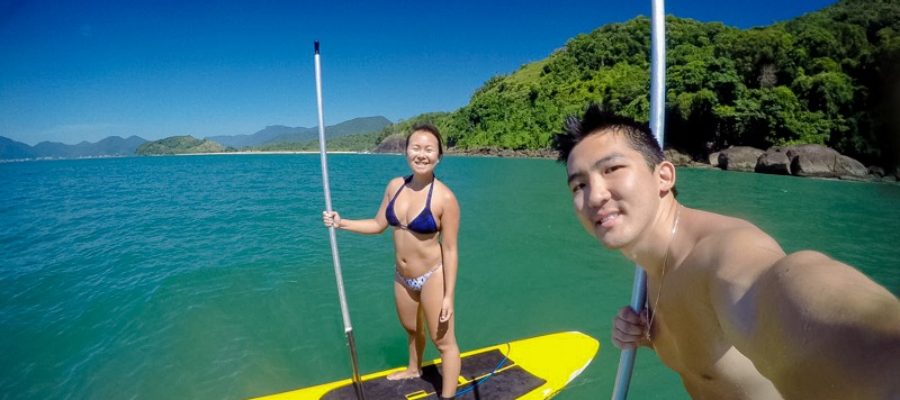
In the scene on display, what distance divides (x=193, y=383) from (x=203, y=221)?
14.1 metres

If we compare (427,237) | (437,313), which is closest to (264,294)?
(437,313)

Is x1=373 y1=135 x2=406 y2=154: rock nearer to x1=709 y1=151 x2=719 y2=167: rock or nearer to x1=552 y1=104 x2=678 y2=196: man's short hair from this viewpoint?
x1=709 y1=151 x2=719 y2=167: rock

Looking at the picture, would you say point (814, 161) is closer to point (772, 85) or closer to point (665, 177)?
point (772, 85)

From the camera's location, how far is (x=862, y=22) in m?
33.4

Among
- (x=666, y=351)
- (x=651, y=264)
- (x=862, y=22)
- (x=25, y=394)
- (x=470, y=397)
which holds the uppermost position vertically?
(x=862, y=22)

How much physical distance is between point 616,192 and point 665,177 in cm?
28

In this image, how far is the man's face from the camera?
61.3 inches

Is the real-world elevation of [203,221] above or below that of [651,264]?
below

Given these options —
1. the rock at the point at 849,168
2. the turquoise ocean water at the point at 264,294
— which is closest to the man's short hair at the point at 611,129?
the turquoise ocean water at the point at 264,294

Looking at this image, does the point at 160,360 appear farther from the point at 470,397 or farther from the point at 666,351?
the point at 666,351

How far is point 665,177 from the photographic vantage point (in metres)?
1.69

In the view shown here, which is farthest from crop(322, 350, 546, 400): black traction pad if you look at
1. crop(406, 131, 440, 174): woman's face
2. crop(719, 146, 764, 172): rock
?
crop(719, 146, 764, 172): rock

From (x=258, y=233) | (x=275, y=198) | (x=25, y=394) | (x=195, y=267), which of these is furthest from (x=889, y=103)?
(x=275, y=198)

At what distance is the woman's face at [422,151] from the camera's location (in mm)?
3562
